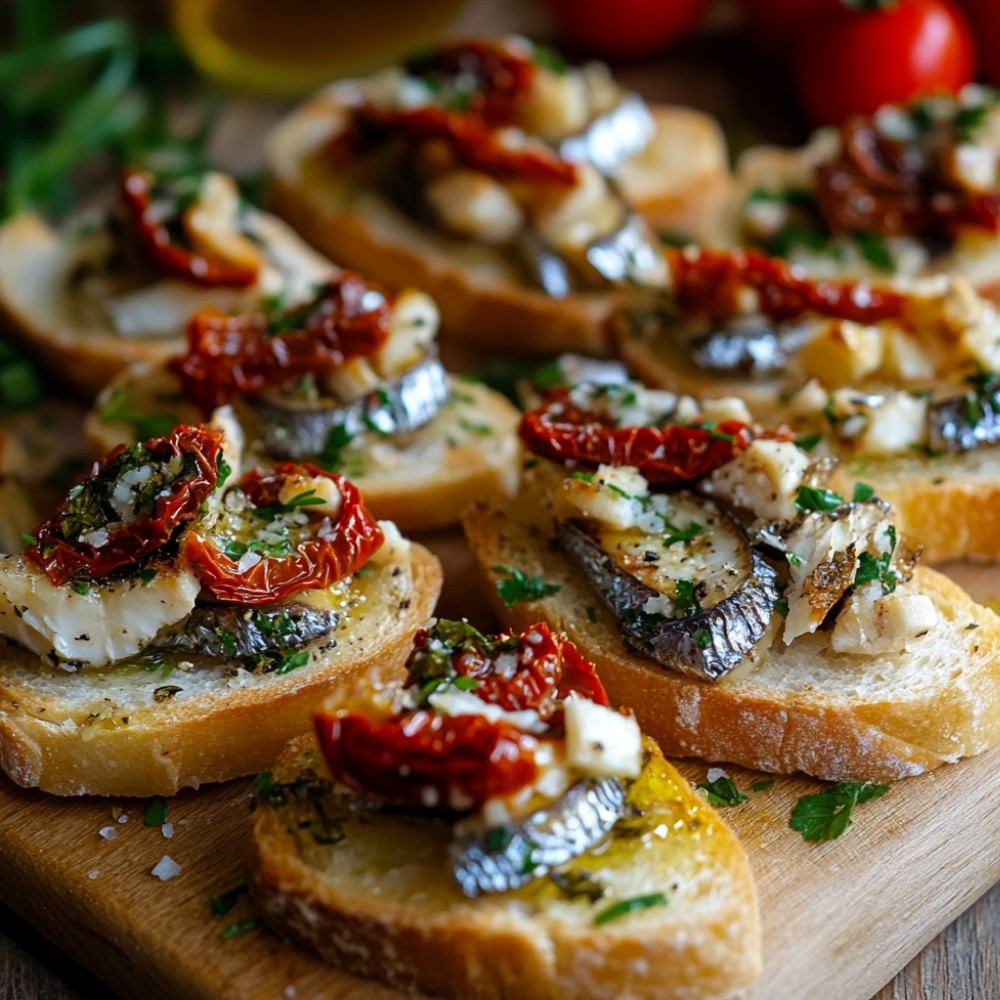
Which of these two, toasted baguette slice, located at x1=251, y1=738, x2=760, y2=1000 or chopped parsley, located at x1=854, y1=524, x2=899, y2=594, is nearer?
toasted baguette slice, located at x1=251, y1=738, x2=760, y2=1000

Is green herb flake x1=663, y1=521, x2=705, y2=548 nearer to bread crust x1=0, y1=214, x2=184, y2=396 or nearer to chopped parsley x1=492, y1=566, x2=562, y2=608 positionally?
chopped parsley x1=492, y1=566, x2=562, y2=608

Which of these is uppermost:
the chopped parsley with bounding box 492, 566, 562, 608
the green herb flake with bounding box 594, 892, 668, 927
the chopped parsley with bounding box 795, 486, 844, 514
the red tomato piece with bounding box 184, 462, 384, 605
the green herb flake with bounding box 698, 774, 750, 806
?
the red tomato piece with bounding box 184, 462, 384, 605

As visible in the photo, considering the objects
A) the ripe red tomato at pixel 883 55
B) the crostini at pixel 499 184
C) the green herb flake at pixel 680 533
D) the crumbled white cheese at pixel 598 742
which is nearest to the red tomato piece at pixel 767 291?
the crostini at pixel 499 184

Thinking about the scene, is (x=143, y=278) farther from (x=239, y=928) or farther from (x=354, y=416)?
(x=239, y=928)

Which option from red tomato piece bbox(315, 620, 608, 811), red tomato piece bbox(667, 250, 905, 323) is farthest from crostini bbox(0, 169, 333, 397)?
red tomato piece bbox(315, 620, 608, 811)

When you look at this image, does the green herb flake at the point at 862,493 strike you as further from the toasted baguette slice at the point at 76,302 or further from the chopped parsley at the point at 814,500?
the toasted baguette slice at the point at 76,302

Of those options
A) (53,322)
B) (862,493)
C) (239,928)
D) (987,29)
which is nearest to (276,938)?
(239,928)
